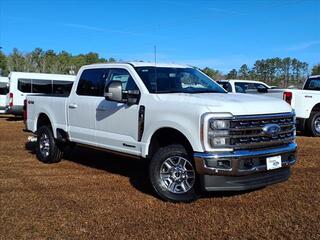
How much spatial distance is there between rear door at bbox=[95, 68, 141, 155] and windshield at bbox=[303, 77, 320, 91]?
29.7 ft

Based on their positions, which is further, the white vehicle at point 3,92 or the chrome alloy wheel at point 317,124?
the white vehicle at point 3,92

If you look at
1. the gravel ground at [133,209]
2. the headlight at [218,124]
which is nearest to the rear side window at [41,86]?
the gravel ground at [133,209]

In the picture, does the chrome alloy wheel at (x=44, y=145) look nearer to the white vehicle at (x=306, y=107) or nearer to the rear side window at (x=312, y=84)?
the white vehicle at (x=306, y=107)

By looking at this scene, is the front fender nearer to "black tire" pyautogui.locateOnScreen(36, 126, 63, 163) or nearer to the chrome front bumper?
the chrome front bumper

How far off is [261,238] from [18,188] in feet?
12.8

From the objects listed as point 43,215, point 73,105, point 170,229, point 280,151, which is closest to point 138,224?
point 170,229

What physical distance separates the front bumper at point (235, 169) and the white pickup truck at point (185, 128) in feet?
0.04

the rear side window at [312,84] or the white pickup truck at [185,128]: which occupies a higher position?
the rear side window at [312,84]

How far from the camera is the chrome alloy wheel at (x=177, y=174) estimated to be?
603 centimetres

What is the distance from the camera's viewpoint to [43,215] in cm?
562

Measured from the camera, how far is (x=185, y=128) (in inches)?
230

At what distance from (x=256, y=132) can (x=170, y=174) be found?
129 centimetres

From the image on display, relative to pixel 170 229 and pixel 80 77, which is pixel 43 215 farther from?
pixel 80 77

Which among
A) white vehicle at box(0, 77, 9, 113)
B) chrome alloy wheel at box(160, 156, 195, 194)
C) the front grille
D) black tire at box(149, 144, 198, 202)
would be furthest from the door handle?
white vehicle at box(0, 77, 9, 113)
